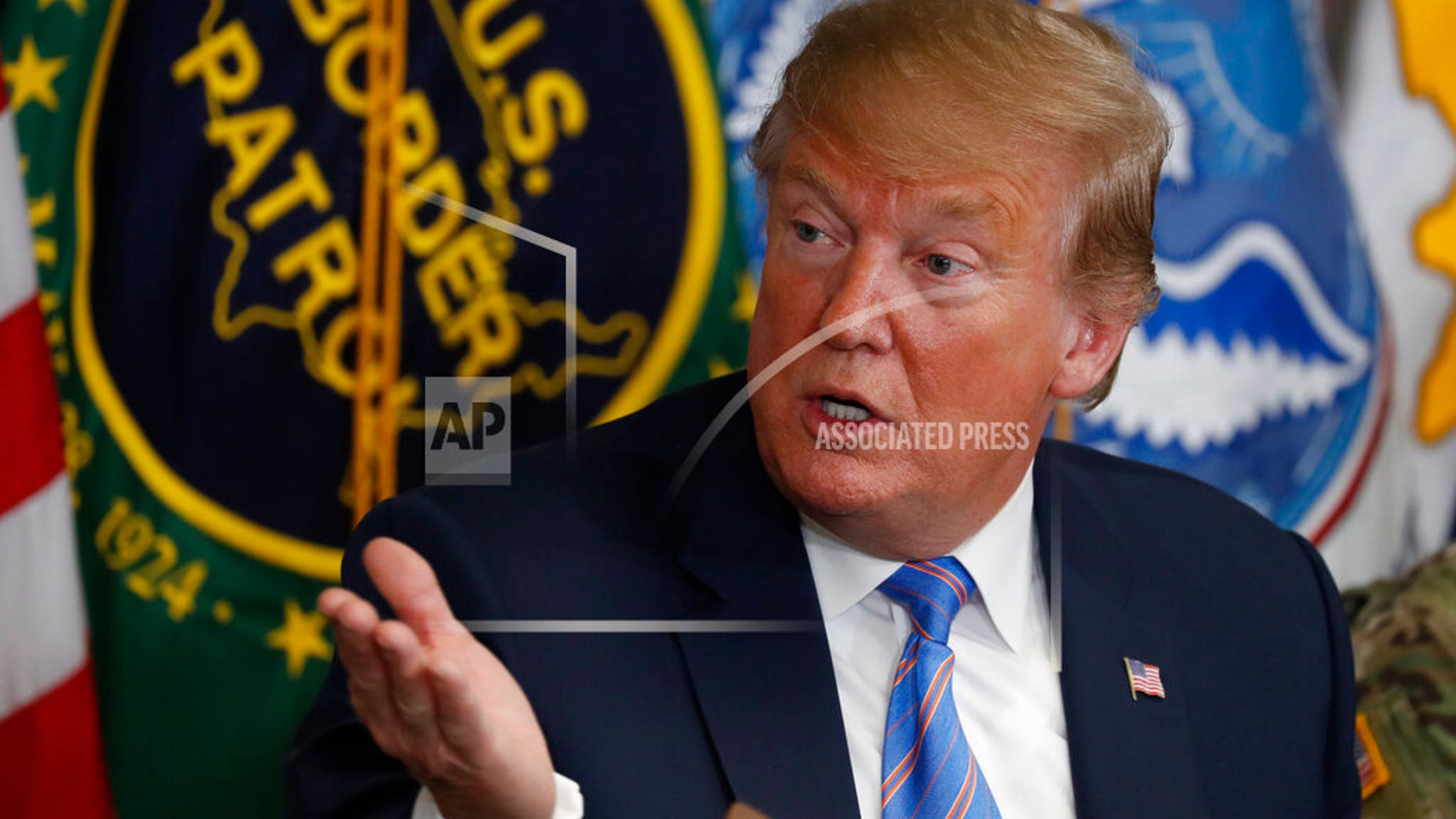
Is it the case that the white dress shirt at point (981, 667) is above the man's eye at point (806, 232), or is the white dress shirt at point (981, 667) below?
below

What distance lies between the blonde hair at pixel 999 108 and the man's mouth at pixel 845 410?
203 mm

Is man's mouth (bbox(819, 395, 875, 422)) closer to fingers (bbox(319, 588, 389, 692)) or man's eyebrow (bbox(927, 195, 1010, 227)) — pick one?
man's eyebrow (bbox(927, 195, 1010, 227))

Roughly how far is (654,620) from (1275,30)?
5.70ft

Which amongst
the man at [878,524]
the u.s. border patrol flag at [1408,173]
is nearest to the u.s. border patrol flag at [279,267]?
the man at [878,524]

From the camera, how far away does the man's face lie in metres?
1.30

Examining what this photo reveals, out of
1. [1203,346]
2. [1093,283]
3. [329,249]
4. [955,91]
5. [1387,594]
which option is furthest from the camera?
[1203,346]

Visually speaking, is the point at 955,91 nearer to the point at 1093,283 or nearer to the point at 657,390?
the point at 1093,283

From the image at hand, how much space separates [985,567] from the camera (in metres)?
1.45

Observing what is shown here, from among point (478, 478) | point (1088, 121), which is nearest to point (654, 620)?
point (478, 478)

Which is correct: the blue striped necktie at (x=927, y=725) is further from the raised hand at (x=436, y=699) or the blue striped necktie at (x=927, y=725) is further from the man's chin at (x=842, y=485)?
the raised hand at (x=436, y=699)

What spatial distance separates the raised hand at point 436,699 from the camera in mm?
893

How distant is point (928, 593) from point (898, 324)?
10.6 inches

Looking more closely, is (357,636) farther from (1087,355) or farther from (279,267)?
(279,267)

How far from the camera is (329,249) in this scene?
2141 mm
